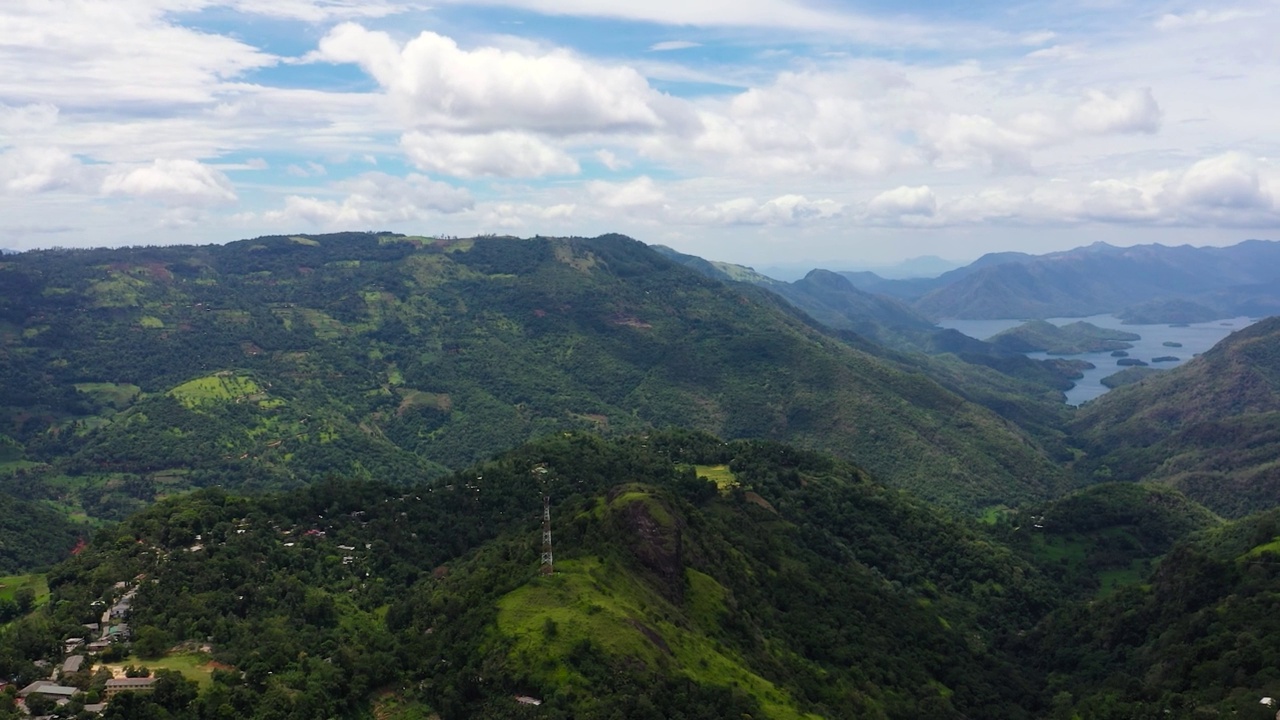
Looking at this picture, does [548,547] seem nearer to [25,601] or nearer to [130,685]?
[130,685]

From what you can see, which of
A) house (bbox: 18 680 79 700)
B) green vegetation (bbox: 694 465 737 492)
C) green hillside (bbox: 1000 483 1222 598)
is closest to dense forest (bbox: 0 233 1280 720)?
green hillside (bbox: 1000 483 1222 598)

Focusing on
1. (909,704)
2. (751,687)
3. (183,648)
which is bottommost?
(909,704)

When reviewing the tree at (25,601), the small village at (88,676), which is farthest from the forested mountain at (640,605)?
the tree at (25,601)

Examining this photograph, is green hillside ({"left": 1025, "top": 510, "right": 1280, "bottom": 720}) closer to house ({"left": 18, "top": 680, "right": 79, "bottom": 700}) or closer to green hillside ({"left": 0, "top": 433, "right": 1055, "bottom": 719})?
green hillside ({"left": 0, "top": 433, "right": 1055, "bottom": 719})

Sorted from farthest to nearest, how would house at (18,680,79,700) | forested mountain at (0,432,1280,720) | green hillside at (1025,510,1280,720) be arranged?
green hillside at (1025,510,1280,720), forested mountain at (0,432,1280,720), house at (18,680,79,700)

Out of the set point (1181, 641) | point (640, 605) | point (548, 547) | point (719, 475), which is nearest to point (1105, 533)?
point (1181, 641)

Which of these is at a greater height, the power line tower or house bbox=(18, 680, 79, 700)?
the power line tower

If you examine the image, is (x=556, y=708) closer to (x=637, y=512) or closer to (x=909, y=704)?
(x=637, y=512)

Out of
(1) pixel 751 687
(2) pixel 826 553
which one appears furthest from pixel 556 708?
(2) pixel 826 553
